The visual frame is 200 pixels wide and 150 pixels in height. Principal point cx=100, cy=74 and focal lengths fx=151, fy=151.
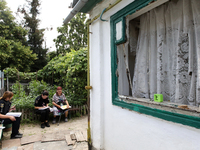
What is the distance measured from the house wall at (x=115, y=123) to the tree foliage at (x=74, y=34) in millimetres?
16393

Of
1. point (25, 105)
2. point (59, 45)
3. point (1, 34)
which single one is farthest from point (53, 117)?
point (59, 45)

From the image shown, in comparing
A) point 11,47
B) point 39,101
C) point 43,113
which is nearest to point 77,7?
point 39,101

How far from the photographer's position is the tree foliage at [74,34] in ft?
62.2

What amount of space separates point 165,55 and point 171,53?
0.09 meters

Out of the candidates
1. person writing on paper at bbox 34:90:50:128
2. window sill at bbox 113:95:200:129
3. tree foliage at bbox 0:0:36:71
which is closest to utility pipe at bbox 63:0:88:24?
window sill at bbox 113:95:200:129

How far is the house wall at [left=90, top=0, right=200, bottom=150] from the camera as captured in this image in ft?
5.31

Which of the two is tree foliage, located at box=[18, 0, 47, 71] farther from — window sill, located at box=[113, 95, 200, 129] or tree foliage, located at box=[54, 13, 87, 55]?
window sill, located at box=[113, 95, 200, 129]

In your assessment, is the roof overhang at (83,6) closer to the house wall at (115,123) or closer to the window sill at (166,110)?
the house wall at (115,123)

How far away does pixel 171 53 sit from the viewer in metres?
1.94

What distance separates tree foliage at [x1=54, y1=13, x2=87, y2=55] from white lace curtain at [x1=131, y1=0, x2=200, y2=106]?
1723 cm

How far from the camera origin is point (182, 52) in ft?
5.86

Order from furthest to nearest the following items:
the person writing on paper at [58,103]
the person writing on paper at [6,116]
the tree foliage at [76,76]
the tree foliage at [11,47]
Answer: the tree foliage at [11,47], the tree foliage at [76,76], the person writing on paper at [58,103], the person writing on paper at [6,116]

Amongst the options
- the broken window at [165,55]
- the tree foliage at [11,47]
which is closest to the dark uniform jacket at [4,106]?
the broken window at [165,55]

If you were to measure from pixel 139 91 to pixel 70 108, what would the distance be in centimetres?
446
